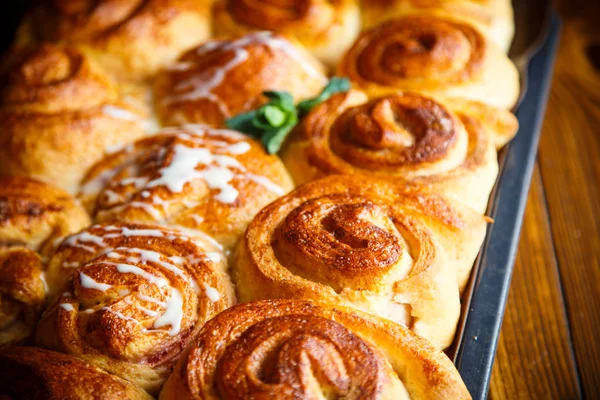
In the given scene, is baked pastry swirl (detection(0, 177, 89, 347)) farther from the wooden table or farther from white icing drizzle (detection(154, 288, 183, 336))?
the wooden table

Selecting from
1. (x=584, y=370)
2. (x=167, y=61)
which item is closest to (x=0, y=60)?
(x=167, y=61)

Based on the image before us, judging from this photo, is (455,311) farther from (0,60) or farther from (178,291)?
(0,60)

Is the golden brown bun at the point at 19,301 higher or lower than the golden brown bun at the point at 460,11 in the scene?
lower

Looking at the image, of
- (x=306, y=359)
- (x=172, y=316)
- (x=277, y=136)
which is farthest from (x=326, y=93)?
(x=306, y=359)

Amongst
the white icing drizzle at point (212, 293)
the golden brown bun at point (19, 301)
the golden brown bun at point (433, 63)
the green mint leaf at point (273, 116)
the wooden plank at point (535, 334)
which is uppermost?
the golden brown bun at point (433, 63)

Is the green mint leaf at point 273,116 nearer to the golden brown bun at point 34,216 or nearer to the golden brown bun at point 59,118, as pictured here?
the golden brown bun at point 59,118

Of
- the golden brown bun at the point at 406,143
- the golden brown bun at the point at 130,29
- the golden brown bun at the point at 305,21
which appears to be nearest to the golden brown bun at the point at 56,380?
the golden brown bun at the point at 406,143

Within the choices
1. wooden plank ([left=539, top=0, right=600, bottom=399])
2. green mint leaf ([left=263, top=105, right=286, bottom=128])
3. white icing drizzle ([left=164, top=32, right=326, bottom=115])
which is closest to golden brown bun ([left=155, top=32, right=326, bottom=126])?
white icing drizzle ([left=164, top=32, right=326, bottom=115])
